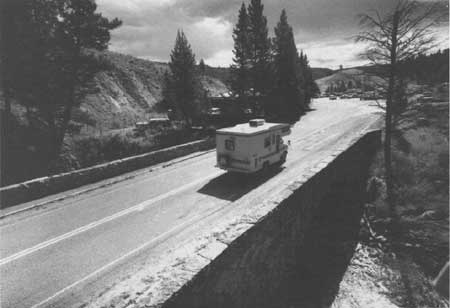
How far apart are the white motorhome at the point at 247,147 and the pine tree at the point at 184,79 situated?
1375 centimetres

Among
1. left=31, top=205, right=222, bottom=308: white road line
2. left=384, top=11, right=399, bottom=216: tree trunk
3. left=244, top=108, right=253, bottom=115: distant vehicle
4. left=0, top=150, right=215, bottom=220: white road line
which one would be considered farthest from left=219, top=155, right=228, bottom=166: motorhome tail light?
left=244, top=108, right=253, bottom=115: distant vehicle

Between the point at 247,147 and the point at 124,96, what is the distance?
4072 cm

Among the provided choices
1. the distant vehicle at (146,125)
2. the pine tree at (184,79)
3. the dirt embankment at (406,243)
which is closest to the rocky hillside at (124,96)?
the distant vehicle at (146,125)

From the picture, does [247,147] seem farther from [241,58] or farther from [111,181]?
[241,58]

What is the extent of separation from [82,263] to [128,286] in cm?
416

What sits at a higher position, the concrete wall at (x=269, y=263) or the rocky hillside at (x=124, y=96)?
the rocky hillside at (x=124, y=96)

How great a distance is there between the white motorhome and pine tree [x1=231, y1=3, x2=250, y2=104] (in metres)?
19.3

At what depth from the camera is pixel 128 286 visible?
12.5 feet

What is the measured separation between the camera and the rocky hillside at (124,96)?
34.7 m

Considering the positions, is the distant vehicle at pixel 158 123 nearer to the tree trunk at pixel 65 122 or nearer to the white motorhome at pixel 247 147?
the tree trunk at pixel 65 122

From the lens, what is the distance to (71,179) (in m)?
→ 12.2

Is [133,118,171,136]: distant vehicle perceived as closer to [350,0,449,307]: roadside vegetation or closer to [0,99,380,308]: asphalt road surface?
[0,99,380,308]: asphalt road surface

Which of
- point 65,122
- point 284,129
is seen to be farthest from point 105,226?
point 65,122

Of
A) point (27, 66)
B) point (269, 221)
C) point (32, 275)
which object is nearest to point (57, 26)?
point (27, 66)
